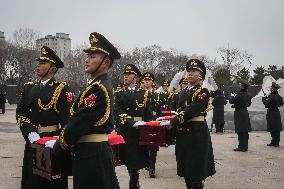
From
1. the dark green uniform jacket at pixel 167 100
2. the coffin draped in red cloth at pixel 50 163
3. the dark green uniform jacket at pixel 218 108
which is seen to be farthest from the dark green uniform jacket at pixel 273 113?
the coffin draped in red cloth at pixel 50 163

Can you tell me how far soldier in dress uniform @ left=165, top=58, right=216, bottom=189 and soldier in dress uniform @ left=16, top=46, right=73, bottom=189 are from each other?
1811mm

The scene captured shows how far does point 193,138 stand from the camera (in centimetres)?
596

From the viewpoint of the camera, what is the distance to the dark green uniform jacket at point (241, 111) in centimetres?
1246

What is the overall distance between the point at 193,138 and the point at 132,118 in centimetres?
130

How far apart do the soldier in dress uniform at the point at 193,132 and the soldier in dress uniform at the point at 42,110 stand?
1.81 meters

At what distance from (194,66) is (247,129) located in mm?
7055

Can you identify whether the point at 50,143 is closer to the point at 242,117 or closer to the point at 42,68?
the point at 42,68

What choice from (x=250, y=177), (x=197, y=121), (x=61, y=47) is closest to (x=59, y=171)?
(x=197, y=121)

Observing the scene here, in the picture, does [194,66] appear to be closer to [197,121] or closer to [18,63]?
[197,121]

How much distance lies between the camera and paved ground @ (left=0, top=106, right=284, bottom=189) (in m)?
7.66

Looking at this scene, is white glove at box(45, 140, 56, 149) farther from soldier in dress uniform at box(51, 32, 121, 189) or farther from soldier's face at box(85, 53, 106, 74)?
soldier's face at box(85, 53, 106, 74)

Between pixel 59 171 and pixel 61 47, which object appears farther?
pixel 61 47

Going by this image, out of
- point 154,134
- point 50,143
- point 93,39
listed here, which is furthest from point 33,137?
point 154,134

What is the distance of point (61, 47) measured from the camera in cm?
10856
